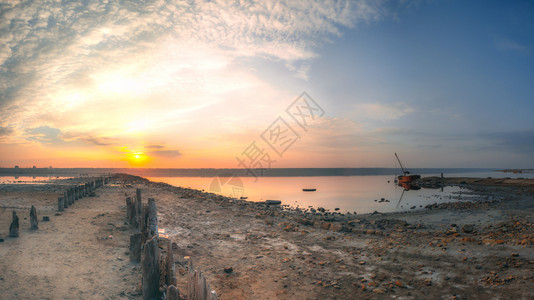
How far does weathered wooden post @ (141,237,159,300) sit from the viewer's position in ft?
18.9

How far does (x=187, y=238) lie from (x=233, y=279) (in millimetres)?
4369

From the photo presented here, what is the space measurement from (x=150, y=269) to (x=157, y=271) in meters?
0.18

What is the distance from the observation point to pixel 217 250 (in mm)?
10453

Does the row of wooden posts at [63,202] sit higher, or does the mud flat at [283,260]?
the row of wooden posts at [63,202]

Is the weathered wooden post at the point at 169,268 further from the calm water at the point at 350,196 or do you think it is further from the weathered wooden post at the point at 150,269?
the calm water at the point at 350,196

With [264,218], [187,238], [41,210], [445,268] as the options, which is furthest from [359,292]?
[41,210]

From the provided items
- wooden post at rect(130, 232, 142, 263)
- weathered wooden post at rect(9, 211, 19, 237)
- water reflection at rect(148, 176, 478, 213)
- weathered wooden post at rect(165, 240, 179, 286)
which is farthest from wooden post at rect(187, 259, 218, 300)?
water reflection at rect(148, 176, 478, 213)

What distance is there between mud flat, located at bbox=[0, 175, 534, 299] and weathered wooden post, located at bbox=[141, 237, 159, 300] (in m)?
0.97

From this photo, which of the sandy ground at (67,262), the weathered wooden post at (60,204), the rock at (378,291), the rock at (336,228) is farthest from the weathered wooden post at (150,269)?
the weathered wooden post at (60,204)

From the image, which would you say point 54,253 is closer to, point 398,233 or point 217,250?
point 217,250

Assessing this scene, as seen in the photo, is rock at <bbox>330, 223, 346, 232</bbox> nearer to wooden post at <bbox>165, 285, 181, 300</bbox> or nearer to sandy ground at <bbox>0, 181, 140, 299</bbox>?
sandy ground at <bbox>0, 181, 140, 299</bbox>

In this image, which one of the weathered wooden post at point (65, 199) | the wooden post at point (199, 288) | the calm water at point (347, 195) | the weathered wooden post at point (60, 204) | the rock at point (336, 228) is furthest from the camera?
the calm water at point (347, 195)

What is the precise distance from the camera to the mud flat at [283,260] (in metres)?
6.82

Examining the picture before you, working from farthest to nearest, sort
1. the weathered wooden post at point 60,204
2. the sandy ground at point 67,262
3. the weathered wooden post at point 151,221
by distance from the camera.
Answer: the weathered wooden post at point 60,204, the weathered wooden post at point 151,221, the sandy ground at point 67,262
